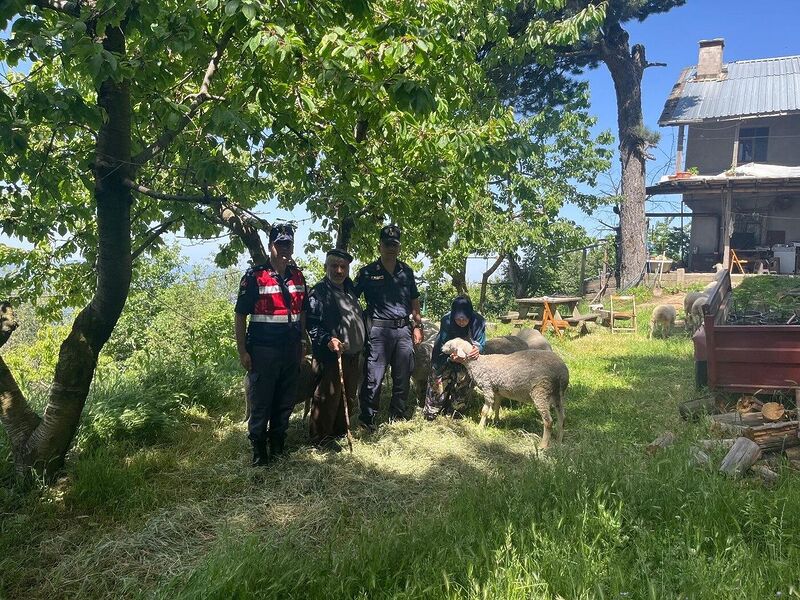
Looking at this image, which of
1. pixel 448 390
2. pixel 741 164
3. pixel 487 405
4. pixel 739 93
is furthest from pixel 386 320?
pixel 739 93

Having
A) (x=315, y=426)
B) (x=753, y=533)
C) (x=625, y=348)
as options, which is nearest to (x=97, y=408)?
(x=315, y=426)

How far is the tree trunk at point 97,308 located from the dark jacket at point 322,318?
156 cm

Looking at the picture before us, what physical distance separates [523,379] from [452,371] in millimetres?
896

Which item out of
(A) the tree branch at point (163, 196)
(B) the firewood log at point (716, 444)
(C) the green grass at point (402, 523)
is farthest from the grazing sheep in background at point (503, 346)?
(A) the tree branch at point (163, 196)

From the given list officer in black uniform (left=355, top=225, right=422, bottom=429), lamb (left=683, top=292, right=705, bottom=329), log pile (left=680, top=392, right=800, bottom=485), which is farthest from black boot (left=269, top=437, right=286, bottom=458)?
lamb (left=683, top=292, right=705, bottom=329)

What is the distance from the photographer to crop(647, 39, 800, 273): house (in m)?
18.6

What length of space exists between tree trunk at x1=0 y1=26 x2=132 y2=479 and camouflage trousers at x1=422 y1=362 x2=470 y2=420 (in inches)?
129

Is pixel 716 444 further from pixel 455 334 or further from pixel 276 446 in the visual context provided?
pixel 276 446

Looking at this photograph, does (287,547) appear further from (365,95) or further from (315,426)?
(365,95)

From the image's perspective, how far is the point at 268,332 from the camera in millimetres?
4586

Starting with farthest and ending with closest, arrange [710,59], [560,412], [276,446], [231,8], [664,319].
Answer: [710,59] < [664,319] < [560,412] < [276,446] < [231,8]

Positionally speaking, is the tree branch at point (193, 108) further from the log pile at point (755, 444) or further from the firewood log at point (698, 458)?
the log pile at point (755, 444)

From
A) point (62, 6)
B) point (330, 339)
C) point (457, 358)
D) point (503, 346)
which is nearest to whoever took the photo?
point (62, 6)

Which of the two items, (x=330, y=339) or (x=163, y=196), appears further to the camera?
(x=330, y=339)
